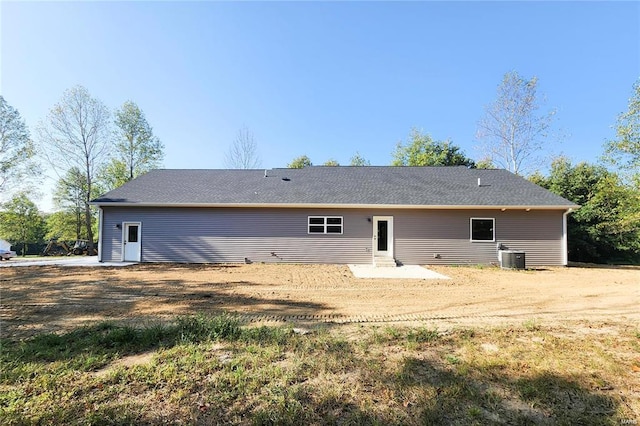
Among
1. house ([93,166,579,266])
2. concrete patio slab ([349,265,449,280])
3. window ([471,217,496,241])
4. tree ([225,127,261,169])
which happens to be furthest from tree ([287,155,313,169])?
concrete patio slab ([349,265,449,280])

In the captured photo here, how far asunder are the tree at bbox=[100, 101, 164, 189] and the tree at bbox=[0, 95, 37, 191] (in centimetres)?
529

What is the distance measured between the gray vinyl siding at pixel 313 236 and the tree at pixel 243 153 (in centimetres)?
1369

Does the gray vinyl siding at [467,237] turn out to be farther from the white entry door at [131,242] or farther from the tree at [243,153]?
the tree at [243,153]

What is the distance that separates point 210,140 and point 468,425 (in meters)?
22.7

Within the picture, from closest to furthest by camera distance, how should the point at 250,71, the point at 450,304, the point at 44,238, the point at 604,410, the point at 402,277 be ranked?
the point at 604,410 → the point at 450,304 → the point at 402,277 → the point at 250,71 → the point at 44,238

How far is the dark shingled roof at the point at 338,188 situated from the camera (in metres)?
12.5

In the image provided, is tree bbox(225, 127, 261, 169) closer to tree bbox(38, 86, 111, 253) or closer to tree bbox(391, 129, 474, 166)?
tree bbox(38, 86, 111, 253)

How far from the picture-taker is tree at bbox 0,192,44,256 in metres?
24.9

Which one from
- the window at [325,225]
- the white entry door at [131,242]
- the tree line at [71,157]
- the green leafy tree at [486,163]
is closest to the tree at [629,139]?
the green leafy tree at [486,163]

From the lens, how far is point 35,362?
2.96 meters

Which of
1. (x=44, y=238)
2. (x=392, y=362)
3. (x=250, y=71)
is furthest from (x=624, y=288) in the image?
(x=44, y=238)

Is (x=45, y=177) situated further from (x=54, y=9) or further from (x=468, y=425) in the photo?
(x=468, y=425)

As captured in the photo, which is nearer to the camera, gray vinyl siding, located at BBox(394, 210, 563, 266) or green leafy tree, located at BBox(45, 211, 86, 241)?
gray vinyl siding, located at BBox(394, 210, 563, 266)

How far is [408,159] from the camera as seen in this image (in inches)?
1182
